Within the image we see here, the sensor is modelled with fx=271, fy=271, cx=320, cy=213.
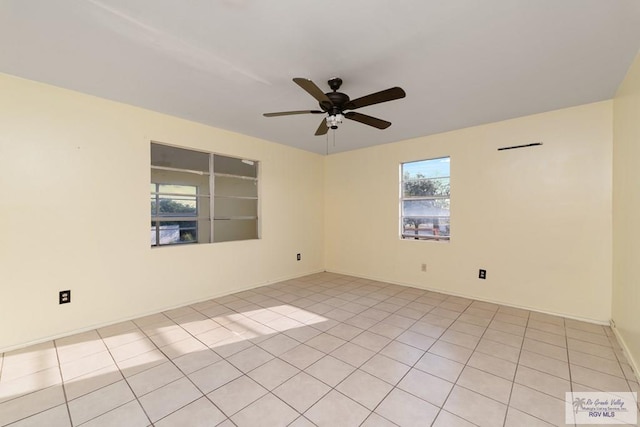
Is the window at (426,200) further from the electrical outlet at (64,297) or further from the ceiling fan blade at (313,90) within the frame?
the electrical outlet at (64,297)

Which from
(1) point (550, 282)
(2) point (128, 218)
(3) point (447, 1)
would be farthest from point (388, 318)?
(2) point (128, 218)

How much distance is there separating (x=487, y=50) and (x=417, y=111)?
118cm

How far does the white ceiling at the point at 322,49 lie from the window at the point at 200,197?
87cm

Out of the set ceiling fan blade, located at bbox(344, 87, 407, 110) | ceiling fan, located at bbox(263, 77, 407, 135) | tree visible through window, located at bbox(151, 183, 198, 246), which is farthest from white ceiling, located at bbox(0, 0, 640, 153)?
tree visible through window, located at bbox(151, 183, 198, 246)

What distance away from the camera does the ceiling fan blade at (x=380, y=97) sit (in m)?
1.94

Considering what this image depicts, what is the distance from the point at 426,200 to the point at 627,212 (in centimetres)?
220

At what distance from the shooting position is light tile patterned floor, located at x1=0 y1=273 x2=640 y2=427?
164 cm

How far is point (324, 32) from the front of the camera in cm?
182

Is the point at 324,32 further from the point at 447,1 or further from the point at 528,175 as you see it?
the point at 528,175

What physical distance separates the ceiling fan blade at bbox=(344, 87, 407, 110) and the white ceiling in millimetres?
306

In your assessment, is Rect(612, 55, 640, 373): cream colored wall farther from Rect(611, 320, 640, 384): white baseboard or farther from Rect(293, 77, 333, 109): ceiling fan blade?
Rect(293, 77, 333, 109): ceiling fan blade

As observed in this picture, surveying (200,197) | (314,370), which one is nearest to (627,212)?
(314,370)

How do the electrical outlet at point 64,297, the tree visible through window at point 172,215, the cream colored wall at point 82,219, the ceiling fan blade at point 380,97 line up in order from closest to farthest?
the ceiling fan blade at point 380,97 → the cream colored wall at point 82,219 → the electrical outlet at point 64,297 → the tree visible through window at point 172,215

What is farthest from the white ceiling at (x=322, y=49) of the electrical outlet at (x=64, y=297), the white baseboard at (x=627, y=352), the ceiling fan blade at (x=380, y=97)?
the white baseboard at (x=627, y=352)
